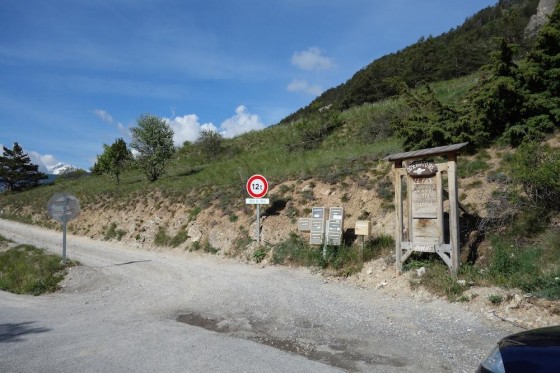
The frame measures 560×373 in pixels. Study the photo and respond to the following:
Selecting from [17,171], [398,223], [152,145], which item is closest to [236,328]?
[398,223]

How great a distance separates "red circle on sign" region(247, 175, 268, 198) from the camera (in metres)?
13.3

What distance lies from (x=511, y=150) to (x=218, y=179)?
502 inches

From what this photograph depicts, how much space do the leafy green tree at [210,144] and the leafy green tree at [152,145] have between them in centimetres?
515

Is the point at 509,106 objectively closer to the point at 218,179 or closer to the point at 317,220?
the point at 317,220

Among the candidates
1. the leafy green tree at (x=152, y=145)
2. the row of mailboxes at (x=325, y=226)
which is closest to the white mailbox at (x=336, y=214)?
the row of mailboxes at (x=325, y=226)

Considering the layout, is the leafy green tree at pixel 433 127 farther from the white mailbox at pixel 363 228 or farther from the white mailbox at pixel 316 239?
the white mailbox at pixel 316 239

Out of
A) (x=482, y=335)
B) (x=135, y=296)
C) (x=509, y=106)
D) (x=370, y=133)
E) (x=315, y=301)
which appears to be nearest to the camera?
(x=482, y=335)

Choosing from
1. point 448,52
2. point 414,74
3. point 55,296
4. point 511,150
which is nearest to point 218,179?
point 55,296

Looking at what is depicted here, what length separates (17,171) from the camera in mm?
50406

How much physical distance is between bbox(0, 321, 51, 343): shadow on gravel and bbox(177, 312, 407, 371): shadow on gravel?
2.68m

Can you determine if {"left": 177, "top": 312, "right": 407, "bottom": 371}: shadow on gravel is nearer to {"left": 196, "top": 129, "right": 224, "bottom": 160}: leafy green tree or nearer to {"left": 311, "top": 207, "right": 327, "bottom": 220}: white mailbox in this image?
{"left": 311, "top": 207, "right": 327, "bottom": 220}: white mailbox

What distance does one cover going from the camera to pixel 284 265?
11.3 m

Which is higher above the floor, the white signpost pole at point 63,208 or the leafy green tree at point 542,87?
the leafy green tree at point 542,87

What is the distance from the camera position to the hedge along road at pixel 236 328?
5.19 m
